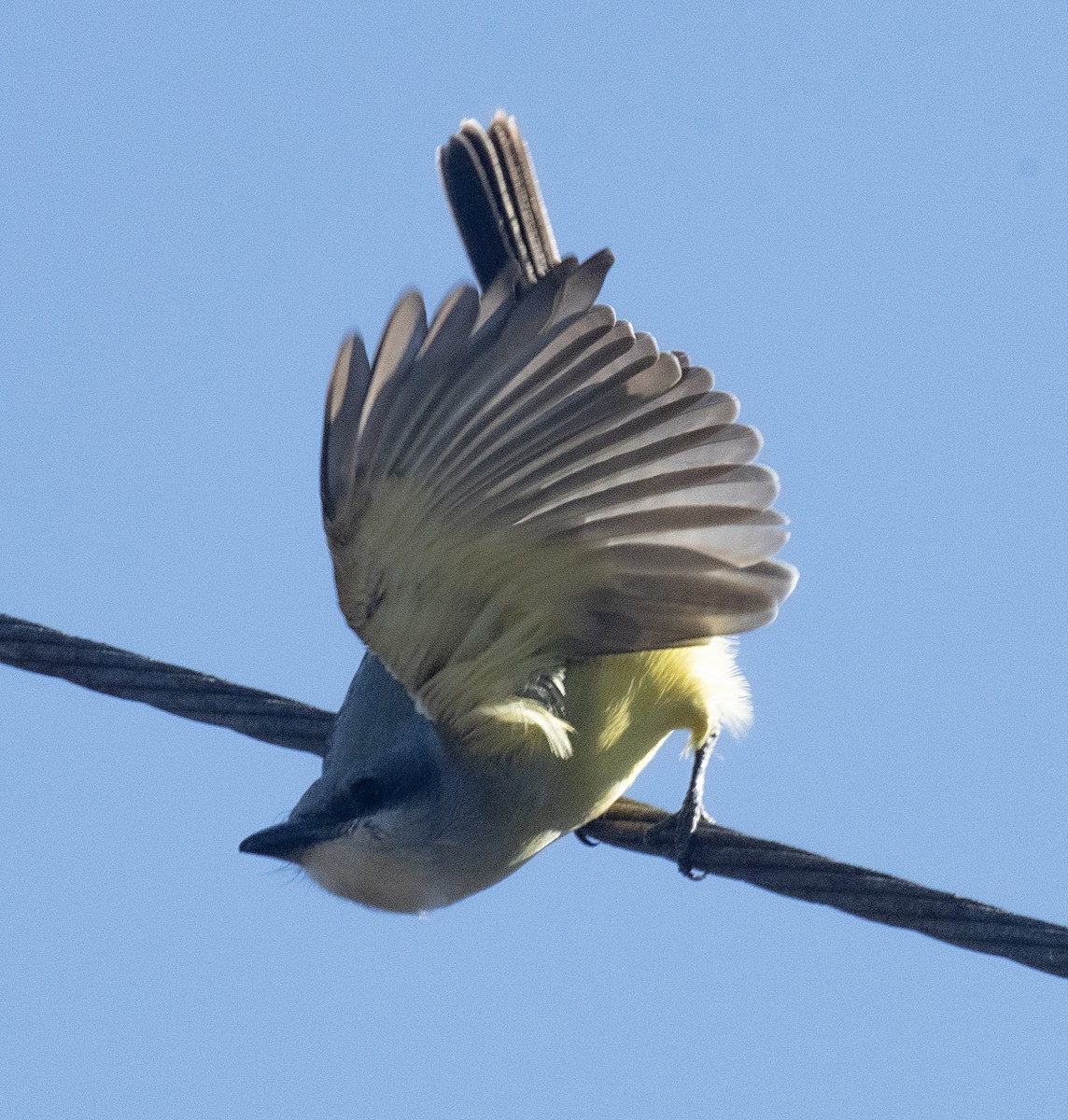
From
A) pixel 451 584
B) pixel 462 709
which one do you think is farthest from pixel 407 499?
pixel 462 709

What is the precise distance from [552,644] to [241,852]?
2.91 ft

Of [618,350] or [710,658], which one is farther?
[710,658]

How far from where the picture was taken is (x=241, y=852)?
3961 millimetres

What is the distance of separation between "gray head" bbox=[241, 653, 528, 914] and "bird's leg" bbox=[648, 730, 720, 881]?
0.61 metres

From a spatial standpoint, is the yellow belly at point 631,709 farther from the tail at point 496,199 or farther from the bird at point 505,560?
the tail at point 496,199

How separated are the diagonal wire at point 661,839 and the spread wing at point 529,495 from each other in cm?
38

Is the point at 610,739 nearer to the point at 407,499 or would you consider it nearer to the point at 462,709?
the point at 462,709

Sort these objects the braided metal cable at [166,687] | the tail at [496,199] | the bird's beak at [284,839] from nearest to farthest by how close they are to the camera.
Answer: the bird's beak at [284,839], the braided metal cable at [166,687], the tail at [496,199]

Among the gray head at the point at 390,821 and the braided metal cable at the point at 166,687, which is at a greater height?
the braided metal cable at the point at 166,687

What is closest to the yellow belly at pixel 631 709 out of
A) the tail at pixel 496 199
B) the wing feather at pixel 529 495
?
the wing feather at pixel 529 495

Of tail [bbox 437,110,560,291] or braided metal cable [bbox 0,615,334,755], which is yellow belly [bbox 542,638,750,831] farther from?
tail [bbox 437,110,560,291]

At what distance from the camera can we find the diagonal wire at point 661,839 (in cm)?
336

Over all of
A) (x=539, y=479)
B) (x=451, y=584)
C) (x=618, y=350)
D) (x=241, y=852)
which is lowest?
(x=241, y=852)

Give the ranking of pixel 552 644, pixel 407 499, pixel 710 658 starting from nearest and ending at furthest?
pixel 407 499
pixel 552 644
pixel 710 658
